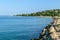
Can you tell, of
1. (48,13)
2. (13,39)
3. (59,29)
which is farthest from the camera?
(48,13)

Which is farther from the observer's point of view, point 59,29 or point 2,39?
point 2,39

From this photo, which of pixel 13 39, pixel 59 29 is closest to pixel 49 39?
pixel 59 29

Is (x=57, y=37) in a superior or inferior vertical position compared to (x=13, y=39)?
superior

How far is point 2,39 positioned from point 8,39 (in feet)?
4.12

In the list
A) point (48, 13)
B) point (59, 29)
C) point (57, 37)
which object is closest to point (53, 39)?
point (57, 37)

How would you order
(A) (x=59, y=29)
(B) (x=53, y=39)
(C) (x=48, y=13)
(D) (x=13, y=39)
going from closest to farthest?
(B) (x=53, y=39), (A) (x=59, y=29), (D) (x=13, y=39), (C) (x=48, y=13)

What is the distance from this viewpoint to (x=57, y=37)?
2195cm

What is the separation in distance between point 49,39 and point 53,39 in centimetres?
129

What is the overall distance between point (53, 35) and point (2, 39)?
19.6m

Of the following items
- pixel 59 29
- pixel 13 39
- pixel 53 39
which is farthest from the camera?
pixel 13 39

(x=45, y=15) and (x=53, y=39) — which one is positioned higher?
→ (x=53, y=39)

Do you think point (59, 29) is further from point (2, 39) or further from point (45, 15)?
point (45, 15)

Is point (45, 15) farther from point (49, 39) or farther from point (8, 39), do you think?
point (49, 39)

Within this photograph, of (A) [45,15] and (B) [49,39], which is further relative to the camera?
(A) [45,15]
